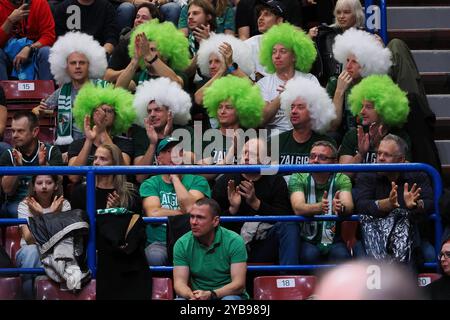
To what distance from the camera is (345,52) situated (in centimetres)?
1230

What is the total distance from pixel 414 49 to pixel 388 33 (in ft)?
1.00

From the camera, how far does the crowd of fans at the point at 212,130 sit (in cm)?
1015

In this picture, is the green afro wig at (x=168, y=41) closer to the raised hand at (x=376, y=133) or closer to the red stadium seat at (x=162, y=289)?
the raised hand at (x=376, y=133)

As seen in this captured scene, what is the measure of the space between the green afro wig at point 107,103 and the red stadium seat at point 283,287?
2243 mm

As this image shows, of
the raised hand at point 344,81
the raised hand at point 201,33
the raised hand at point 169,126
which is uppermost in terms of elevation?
the raised hand at point 201,33

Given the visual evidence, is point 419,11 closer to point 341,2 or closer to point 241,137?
point 341,2

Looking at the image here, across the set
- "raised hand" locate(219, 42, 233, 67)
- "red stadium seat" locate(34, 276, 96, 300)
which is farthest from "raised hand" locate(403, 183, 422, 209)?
"raised hand" locate(219, 42, 233, 67)

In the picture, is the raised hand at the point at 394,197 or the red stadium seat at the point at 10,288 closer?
the red stadium seat at the point at 10,288

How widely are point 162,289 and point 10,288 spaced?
1097mm

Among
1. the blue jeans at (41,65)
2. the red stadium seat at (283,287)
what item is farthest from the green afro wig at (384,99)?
the blue jeans at (41,65)

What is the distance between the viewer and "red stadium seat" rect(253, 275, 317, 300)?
10219mm

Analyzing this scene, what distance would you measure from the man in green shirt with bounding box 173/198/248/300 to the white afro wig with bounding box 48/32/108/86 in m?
2.73

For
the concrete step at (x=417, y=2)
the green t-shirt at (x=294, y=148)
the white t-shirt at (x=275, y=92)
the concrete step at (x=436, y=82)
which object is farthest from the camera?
the concrete step at (x=417, y=2)
